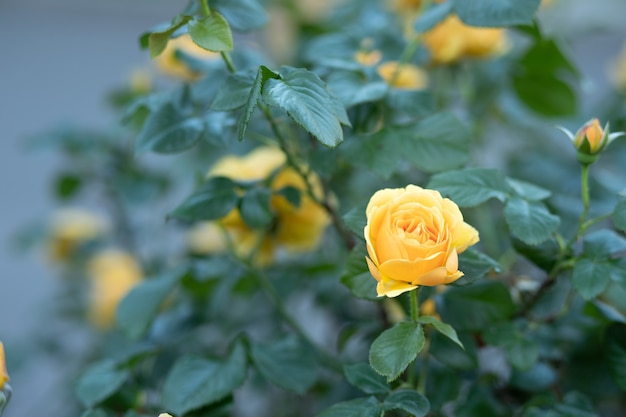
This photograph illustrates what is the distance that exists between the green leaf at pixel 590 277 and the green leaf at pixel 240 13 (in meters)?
0.27

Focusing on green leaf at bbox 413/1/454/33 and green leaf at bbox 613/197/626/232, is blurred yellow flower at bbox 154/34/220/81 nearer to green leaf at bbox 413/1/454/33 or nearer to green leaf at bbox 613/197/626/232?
green leaf at bbox 413/1/454/33

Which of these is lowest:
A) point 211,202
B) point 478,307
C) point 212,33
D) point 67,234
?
point 67,234

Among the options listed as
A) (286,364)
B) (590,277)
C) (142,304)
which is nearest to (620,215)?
(590,277)

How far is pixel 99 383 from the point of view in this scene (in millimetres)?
484

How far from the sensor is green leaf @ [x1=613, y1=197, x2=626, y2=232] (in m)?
0.36

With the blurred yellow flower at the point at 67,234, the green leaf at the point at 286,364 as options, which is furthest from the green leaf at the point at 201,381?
the blurred yellow flower at the point at 67,234

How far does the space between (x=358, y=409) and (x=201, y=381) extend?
5.3 inches

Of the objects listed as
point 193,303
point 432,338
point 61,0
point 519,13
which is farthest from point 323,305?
point 61,0

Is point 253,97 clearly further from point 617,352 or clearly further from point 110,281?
point 110,281

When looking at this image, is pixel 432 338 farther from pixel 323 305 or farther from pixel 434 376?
pixel 323 305

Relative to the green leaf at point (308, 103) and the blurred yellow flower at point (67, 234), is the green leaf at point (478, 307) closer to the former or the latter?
the green leaf at point (308, 103)

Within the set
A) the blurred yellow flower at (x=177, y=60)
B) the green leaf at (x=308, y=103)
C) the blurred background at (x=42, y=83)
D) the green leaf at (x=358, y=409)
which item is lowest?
the blurred background at (x=42, y=83)

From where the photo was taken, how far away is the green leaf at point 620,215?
36 centimetres

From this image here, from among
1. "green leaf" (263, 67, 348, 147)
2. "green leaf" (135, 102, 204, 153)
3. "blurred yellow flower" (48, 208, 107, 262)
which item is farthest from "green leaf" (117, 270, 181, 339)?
"blurred yellow flower" (48, 208, 107, 262)
